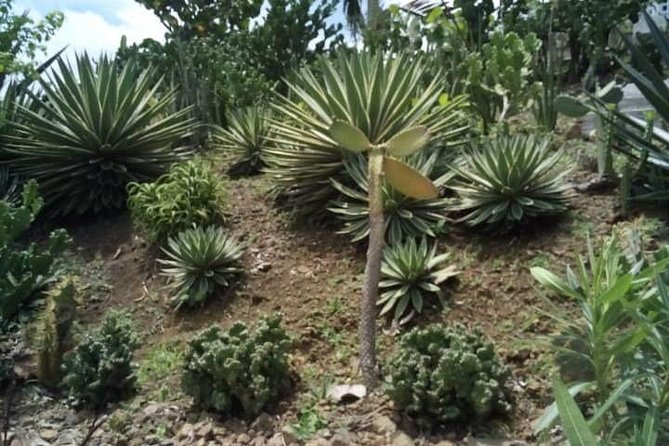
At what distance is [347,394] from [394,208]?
6.28 feet

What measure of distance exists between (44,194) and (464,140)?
4237 millimetres

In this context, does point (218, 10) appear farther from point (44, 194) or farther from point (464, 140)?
point (464, 140)

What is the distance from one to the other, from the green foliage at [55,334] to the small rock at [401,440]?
2.56m

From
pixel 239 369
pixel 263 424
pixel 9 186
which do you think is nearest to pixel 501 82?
pixel 239 369

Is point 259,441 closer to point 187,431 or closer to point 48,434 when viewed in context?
point 187,431

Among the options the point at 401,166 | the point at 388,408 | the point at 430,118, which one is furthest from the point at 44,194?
the point at 388,408

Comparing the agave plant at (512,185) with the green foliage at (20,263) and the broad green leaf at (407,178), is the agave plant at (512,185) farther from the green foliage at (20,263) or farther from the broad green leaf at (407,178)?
the green foliage at (20,263)

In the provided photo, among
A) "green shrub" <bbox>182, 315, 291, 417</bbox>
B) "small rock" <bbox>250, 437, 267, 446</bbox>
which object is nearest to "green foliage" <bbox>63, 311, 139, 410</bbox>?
"green shrub" <bbox>182, 315, 291, 417</bbox>

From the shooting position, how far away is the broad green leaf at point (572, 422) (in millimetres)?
2322

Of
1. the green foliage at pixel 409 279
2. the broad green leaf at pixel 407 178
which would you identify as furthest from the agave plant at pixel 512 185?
the broad green leaf at pixel 407 178

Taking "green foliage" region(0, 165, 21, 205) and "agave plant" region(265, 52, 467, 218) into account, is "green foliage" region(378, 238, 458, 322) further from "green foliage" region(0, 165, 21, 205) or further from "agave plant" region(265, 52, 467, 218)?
"green foliage" region(0, 165, 21, 205)

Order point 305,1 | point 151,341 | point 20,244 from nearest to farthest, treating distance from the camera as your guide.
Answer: point 151,341
point 20,244
point 305,1

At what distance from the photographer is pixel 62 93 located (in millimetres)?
8492

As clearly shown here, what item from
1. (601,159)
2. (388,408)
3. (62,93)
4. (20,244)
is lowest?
(388,408)
